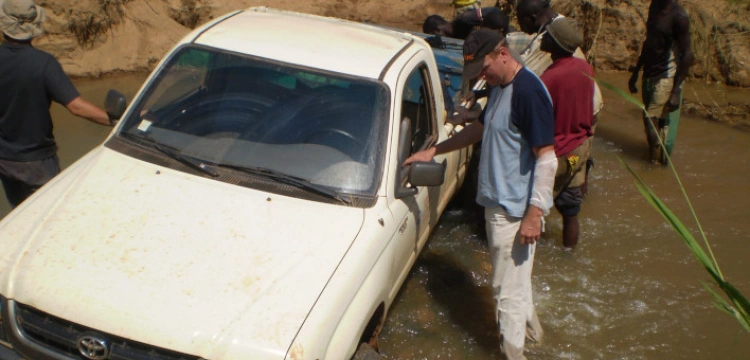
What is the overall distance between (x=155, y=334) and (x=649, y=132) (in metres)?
6.28

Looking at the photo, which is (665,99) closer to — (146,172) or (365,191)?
(365,191)

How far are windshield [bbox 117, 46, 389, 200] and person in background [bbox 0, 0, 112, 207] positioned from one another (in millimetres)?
471

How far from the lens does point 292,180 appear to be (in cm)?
416

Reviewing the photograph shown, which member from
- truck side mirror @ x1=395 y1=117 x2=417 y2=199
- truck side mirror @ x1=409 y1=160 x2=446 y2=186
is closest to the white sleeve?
truck side mirror @ x1=409 y1=160 x2=446 y2=186

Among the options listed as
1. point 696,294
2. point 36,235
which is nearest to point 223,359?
point 36,235

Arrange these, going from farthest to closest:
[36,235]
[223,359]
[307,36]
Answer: [307,36] → [36,235] → [223,359]

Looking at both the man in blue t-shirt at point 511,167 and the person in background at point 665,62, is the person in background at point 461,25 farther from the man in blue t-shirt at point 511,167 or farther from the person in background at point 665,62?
the man in blue t-shirt at point 511,167

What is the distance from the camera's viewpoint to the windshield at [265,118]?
14.0 feet

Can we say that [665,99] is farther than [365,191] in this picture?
Yes

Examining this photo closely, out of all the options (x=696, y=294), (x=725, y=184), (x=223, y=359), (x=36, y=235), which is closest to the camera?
(x=223, y=359)

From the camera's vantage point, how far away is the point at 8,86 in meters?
4.50

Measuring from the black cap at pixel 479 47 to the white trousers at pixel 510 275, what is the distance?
805 millimetres

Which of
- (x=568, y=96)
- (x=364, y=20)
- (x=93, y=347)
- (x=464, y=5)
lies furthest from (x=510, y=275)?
(x=364, y=20)

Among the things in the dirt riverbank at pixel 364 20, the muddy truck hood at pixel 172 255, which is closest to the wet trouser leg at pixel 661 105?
the dirt riverbank at pixel 364 20
